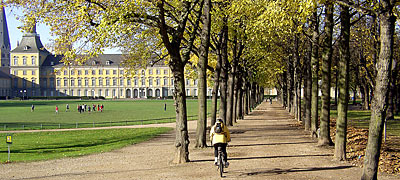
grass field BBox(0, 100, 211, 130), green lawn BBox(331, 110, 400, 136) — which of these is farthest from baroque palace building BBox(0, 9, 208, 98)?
green lawn BBox(331, 110, 400, 136)

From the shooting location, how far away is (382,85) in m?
8.78

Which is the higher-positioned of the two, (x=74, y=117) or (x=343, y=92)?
(x=343, y=92)

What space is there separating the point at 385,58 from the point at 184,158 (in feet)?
22.8

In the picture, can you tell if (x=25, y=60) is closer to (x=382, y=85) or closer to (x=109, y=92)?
(x=109, y=92)

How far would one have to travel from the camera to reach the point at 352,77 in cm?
5550

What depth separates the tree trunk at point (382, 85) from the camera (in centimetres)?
864

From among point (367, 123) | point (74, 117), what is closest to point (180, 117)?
point (367, 123)

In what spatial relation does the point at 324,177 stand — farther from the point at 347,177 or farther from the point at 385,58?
the point at 385,58

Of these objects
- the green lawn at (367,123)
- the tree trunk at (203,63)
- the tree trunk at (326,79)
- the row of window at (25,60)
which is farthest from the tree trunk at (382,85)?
the row of window at (25,60)

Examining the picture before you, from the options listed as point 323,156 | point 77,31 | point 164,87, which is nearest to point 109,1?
point 77,31

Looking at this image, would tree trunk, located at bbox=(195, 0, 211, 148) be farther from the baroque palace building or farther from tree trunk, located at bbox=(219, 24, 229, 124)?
the baroque palace building

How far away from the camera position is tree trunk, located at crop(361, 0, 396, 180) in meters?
8.64

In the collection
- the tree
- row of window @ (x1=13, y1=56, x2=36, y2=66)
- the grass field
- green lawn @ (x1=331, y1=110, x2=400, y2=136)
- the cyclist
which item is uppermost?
row of window @ (x1=13, y1=56, x2=36, y2=66)

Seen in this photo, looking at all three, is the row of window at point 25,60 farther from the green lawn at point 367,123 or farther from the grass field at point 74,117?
the green lawn at point 367,123
